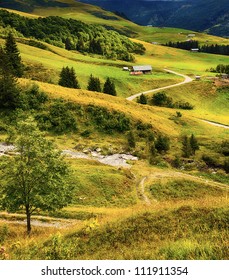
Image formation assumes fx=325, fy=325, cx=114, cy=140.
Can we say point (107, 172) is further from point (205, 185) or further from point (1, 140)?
point (1, 140)

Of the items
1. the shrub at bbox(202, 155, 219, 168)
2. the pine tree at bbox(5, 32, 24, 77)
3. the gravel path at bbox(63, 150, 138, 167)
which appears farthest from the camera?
the pine tree at bbox(5, 32, 24, 77)

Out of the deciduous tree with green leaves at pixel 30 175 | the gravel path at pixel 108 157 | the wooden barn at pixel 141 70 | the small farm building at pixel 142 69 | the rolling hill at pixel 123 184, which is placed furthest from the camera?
the small farm building at pixel 142 69

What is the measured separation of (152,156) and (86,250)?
43068 mm

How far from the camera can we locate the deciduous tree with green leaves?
835 inches

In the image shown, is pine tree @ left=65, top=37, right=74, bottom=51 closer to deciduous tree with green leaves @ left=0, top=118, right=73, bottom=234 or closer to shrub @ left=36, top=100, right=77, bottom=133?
shrub @ left=36, top=100, right=77, bottom=133

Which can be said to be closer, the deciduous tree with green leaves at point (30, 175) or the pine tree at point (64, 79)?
the deciduous tree with green leaves at point (30, 175)

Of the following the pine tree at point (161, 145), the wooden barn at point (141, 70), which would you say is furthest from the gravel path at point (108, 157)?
the wooden barn at point (141, 70)

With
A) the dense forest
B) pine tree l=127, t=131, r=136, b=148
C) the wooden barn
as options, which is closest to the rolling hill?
pine tree l=127, t=131, r=136, b=148

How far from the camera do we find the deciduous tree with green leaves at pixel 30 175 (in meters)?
21.2

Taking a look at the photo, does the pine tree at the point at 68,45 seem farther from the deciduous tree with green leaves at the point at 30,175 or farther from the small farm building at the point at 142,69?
the deciduous tree with green leaves at the point at 30,175

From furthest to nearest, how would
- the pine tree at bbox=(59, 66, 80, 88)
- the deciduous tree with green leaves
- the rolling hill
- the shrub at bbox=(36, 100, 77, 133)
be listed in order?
1. the pine tree at bbox=(59, 66, 80, 88)
2. the shrub at bbox=(36, 100, 77, 133)
3. the deciduous tree with green leaves
4. the rolling hill

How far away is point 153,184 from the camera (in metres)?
43.0

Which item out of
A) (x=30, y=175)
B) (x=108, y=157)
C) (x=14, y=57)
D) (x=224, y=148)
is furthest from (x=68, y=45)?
(x=30, y=175)

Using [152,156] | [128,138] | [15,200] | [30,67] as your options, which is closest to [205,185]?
[152,156]
